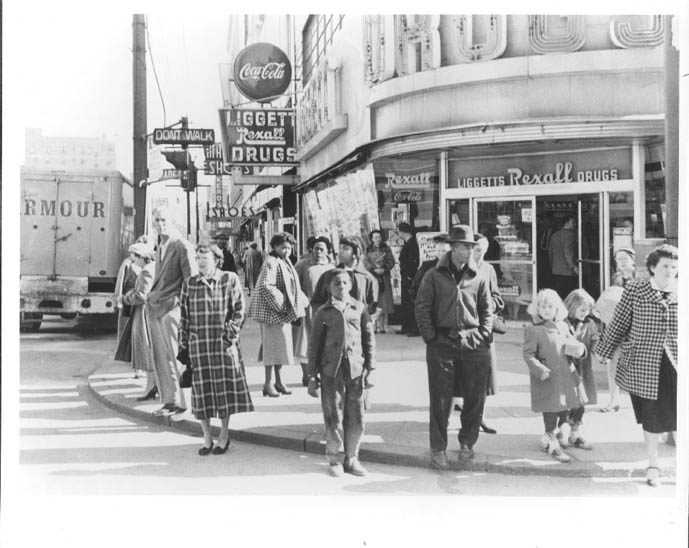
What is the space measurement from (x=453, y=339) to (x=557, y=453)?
1.19 metres

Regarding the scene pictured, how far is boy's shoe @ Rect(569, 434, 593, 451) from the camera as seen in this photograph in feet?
20.4

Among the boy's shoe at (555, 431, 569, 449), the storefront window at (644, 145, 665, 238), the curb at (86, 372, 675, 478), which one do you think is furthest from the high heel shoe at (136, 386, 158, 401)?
the storefront window at (644, 145, 665, 238)

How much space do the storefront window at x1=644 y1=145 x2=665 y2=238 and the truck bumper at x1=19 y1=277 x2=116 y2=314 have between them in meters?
8.74

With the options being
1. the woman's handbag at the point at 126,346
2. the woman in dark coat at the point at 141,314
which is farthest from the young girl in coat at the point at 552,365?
the woman's handbag at the point at 126,346

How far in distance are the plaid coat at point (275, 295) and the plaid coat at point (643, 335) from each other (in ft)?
12.0

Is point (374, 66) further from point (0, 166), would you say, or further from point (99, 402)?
point (0, 166)

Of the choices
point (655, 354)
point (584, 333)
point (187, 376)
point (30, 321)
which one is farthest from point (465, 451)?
point (30, 321)

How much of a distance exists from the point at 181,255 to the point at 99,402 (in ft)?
7.96

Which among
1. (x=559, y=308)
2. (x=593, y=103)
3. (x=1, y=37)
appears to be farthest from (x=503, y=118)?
(x=1, y=37)

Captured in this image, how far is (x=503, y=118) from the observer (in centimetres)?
1099

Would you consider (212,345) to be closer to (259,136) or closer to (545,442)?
(545,442)

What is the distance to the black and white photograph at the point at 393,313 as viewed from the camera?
5426mm

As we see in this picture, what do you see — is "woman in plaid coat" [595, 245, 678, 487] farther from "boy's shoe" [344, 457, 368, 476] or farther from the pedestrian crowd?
"boy's shoe" [344, 457, 368, 476]

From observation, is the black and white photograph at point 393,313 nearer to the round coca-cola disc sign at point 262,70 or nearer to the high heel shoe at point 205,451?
the high heel shoe at point 205,451
